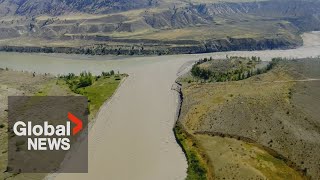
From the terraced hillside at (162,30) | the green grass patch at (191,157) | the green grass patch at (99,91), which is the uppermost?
the terraced hillside at (162,30)

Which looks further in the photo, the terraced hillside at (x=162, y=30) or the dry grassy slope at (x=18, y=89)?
the terraced hillside at (x=162, y=30)

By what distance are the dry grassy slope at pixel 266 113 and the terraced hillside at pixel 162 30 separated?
5927 centimetres

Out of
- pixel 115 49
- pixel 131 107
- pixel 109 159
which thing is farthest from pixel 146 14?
pixel 109 159

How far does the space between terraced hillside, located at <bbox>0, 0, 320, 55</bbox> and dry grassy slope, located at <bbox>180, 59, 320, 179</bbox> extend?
59269 mm

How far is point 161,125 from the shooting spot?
53.5m

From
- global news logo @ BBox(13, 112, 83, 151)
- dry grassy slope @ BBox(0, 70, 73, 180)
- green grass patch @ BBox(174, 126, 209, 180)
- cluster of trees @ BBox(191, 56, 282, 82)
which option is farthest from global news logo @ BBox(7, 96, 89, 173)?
cluster of trees @ BBox(191, 56, 282, 82)

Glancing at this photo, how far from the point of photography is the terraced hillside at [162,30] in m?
132

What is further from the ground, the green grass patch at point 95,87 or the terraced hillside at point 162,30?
the terraced hillside at point 162,30

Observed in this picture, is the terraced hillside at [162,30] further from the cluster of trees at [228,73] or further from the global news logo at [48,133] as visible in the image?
the global news logo at [48,133]

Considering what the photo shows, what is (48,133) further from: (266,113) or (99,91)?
(266,113)

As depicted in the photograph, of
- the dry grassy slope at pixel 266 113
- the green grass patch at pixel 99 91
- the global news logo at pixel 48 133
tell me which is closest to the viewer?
the dry grassy slope at pixel 266 113

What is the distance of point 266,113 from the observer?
5434 cm

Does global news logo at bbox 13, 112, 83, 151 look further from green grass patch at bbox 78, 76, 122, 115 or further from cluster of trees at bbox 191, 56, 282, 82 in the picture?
cluster of trees at bbox 191, 56, 282, 82

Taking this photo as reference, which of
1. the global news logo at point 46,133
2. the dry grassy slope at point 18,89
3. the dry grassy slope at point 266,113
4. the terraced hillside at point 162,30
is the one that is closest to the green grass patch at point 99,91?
the global news logo at point 46,133
